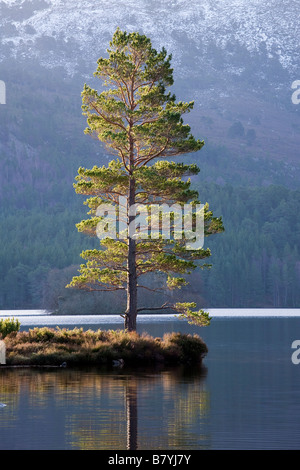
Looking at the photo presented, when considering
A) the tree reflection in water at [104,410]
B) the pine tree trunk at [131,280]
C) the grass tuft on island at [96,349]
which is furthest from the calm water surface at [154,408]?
the pine tree trunk at [131,280]

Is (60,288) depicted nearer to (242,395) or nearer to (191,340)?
(191,340)

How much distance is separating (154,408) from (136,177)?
22.2 metres

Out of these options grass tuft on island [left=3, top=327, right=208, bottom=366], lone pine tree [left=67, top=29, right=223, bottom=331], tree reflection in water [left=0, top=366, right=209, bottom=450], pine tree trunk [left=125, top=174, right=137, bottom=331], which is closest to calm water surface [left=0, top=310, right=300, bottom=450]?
tree reflection in water [left=0, top=366, right=209, bottom=450]

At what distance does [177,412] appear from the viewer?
2609 cm

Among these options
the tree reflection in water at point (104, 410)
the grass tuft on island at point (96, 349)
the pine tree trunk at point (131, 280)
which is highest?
the pine tree trunk at point (131, 280)

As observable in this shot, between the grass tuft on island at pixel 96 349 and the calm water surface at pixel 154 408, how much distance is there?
2.81 m

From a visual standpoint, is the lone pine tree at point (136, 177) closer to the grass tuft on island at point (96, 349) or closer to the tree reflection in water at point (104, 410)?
the grass tuft on island at point (96, 349)

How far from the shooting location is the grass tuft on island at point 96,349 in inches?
1705

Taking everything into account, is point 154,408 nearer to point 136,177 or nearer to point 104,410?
point 104,410

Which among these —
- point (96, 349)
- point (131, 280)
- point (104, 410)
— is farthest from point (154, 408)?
point (131, 280)

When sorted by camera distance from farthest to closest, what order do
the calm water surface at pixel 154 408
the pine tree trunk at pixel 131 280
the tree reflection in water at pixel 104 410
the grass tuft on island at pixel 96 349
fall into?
1. the pine tree trunk at pixel 131 280
2. the grass tuft on island at pixel 96 349
3. the calm water surface at pixel 154 408
4. the tree reflection in water at pixel 104 410

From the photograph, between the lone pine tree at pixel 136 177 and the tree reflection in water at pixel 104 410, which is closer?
the tree reflection in water at pixel 104 410
